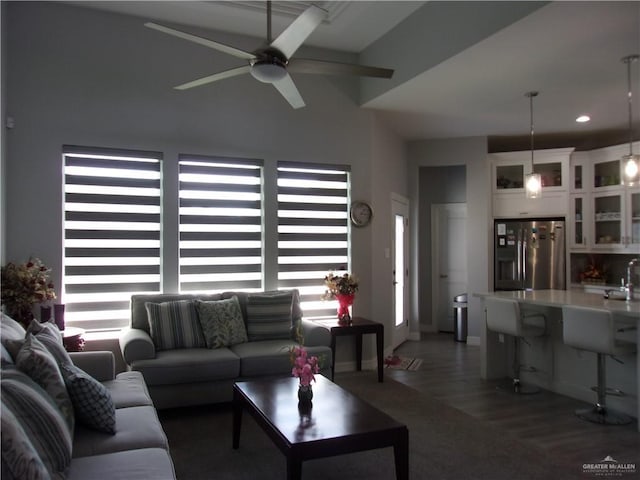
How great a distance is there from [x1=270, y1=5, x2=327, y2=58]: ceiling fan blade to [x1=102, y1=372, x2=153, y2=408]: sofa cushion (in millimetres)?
2319

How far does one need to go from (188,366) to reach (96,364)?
0.79 meters

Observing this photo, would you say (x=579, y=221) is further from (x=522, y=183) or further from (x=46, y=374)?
(x=46, y=374)

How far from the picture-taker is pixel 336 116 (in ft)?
18.2

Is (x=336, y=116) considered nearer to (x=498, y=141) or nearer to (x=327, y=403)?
(x=498, y=141)

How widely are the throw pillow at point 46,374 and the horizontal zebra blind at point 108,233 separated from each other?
7.82ft

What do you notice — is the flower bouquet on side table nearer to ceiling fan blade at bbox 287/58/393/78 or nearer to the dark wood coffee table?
the dark wood coffee table

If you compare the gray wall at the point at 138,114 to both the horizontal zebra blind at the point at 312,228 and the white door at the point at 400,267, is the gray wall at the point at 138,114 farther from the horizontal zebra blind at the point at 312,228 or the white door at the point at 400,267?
the white door at the point at 400,267

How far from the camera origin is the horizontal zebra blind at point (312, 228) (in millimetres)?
5316

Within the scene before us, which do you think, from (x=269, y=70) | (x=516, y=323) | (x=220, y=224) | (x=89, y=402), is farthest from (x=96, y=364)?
(x=516, y=323)

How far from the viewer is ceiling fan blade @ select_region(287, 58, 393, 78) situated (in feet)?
10.4

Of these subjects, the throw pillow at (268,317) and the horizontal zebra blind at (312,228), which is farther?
the horizontal zebra blind at (312,228)

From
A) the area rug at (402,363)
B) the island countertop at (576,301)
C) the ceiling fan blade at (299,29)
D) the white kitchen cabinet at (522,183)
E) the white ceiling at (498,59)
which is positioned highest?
the white ceiling at (498,59)

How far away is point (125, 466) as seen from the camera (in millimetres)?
2035

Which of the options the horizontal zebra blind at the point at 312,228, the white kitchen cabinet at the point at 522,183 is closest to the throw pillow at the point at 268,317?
the horizontal zebra blind at the point at 312,228
